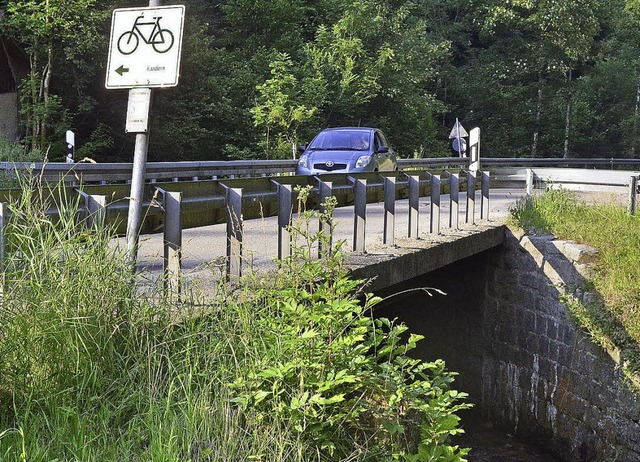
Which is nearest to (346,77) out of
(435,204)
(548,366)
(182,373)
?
(435,204)

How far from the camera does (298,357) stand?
497 centimetres

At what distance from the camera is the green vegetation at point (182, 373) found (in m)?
4.55

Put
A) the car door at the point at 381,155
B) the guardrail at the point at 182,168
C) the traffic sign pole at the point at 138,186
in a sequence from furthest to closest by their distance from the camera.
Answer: the car door at the point at 381,155 → the guardrail at the point at 182,168 → the traffic sign pole at the point at 138,186

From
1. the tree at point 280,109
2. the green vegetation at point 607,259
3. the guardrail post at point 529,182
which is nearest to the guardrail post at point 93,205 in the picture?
the green vegetation at point 607,259

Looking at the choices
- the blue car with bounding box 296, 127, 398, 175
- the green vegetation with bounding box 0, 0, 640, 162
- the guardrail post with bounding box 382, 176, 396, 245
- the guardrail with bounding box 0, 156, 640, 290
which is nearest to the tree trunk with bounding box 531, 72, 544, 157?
the green vegetation with bounding box 0, 0, 640, 162

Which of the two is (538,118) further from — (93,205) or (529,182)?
(93,205)

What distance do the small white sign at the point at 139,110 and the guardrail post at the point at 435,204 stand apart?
6626 mm

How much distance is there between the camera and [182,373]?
202 inches

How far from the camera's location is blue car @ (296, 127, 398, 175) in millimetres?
18609

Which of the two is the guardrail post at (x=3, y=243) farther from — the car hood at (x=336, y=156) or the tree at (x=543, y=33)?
the tree at (x=543, y=33)

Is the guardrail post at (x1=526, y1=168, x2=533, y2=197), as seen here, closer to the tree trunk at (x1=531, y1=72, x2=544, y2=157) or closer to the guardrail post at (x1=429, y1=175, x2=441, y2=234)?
the guardrail post at (x1=429, y1=175, x2=441, y2=234)

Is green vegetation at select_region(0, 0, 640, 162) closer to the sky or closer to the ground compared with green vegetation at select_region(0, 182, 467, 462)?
closer to the sky

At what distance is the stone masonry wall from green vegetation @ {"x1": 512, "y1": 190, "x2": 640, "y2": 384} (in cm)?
26

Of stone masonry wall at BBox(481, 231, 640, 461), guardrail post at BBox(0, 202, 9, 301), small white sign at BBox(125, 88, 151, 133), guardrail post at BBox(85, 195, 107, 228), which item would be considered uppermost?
small white sign at BBox(125, 88, 151, 133)
